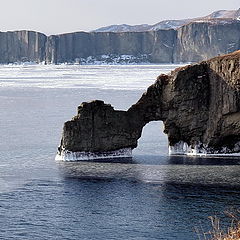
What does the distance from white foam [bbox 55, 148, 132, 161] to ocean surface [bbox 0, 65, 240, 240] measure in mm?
847

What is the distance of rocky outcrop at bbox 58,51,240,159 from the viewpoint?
166ft

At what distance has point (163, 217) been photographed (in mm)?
32344

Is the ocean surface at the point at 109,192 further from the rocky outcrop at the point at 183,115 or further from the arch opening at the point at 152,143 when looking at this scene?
the rocky outcrop at the point at 183,115

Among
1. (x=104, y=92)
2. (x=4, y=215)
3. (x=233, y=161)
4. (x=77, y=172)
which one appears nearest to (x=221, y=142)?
(x=233, y=161)

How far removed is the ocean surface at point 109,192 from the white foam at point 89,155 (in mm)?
847

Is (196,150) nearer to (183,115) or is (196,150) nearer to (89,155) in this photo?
(183,115)

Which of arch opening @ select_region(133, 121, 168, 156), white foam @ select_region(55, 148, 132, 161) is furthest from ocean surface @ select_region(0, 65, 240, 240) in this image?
white foam @ select_region(55, 148, 132, 161)

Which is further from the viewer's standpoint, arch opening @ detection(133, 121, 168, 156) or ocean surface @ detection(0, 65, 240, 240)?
arch opening @ detection(133, 121, 168, 156)

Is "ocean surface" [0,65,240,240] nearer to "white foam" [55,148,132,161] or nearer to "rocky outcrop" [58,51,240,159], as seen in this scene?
"white foam" [55,148,132,161]

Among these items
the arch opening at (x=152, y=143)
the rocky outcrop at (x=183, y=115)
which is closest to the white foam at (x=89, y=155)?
the rocky outcrop at (x=183, y=115)

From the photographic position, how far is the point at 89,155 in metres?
50.1

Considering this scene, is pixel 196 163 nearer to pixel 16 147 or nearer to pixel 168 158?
pixel 168 158

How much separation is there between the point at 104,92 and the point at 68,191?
61811 millimetres

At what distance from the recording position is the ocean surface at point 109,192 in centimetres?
3056
